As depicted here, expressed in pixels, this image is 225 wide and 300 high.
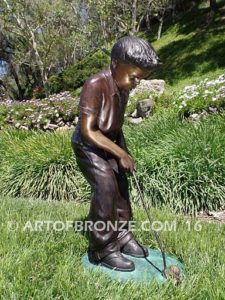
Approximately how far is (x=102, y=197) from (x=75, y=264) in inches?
20.9

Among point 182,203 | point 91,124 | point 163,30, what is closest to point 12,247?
point 91,124

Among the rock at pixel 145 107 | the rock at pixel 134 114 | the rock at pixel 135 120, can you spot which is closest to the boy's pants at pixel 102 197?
the rock at pixel 135 120

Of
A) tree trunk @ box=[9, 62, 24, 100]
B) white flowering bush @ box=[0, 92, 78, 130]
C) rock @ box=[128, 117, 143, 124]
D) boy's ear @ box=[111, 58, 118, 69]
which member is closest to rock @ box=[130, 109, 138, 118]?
rock @ box=[128, 117, 143, 124]

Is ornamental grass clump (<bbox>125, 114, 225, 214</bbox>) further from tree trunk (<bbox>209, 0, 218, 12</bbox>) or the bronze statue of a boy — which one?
tree trunk (<bbox>209, 0, 218, 12</bbox>)

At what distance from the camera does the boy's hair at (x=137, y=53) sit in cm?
279

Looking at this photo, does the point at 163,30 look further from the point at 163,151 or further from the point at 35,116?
the point at 163,151

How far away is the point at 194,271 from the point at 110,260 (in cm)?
60

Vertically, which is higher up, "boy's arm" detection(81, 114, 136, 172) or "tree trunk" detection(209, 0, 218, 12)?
"boy's arm" detection(81, 114, 136, 172)

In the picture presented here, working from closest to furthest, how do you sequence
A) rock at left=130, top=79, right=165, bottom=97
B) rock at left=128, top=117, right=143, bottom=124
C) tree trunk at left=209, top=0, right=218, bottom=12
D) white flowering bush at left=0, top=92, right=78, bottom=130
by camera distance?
rock at left=128, top=117, right=143, bottom=124 → white flowering bush at left=0, top=92, right=78, bottom=130 → rock at left=130, top=79, right=165, bottom=97 → tree trunk at left=209, top=0, right=218, bottom=12

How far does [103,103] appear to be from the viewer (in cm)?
301

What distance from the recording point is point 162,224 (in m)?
4.31

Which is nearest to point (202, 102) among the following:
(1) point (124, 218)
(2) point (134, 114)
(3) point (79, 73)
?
(2) point (134, 114)

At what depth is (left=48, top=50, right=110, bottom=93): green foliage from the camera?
21812 mm

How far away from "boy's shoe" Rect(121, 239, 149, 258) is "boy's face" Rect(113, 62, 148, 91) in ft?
3.71
